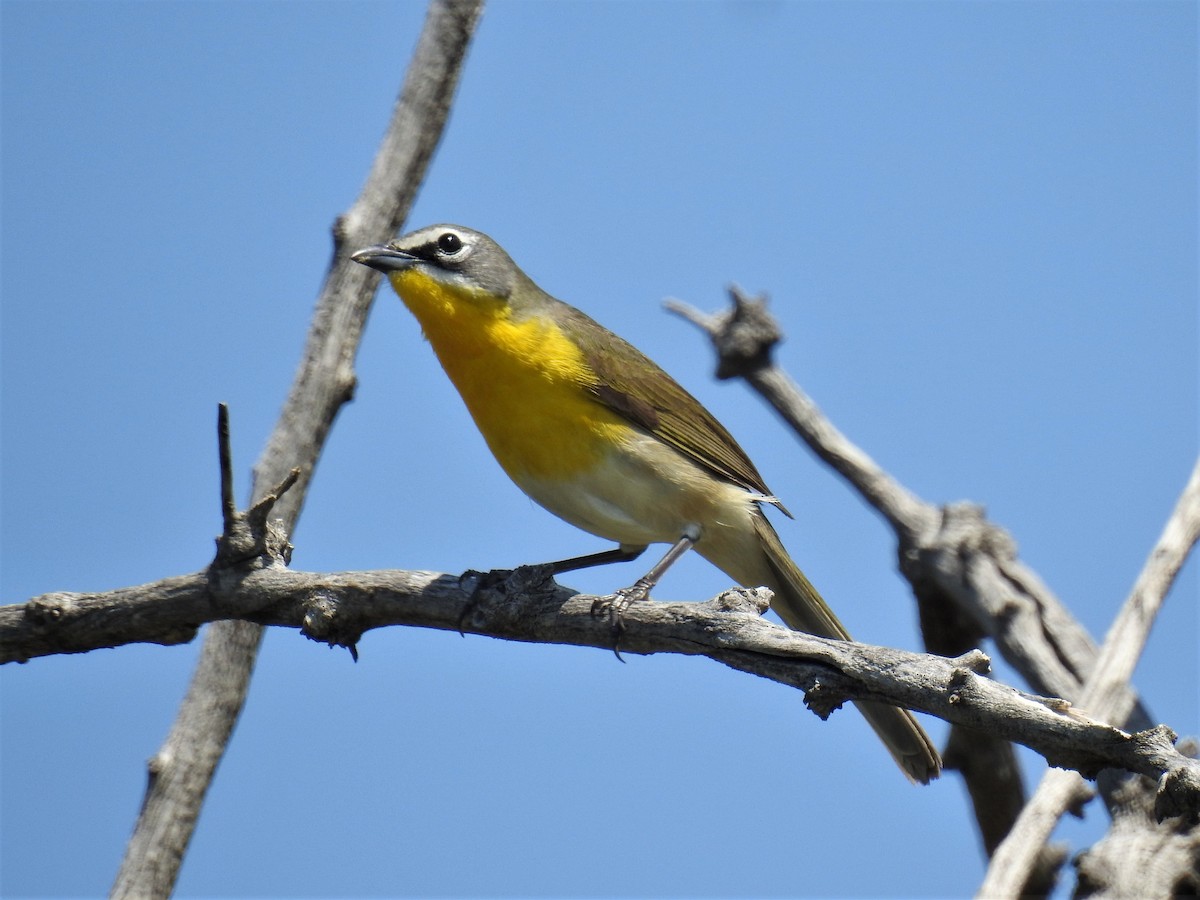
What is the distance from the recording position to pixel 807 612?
6473 mm

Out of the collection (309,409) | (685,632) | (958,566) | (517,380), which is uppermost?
(309,409)

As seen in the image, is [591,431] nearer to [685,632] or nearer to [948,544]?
[685,632]

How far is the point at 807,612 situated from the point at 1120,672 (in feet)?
5.50

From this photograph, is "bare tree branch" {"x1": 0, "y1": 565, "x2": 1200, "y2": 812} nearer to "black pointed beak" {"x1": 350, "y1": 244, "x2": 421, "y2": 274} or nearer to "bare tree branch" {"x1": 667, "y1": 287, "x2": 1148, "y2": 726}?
"black pointed beak" {"x1": 350, "y1": 244, "x2": 421, "y2": 274}

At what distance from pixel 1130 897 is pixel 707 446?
300 cm

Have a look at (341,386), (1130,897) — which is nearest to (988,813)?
(1130,897)

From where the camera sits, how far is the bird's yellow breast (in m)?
5.96

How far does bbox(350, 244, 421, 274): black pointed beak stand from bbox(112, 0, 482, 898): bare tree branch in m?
0.43

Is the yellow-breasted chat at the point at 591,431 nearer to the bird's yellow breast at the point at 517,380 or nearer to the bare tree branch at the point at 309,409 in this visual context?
the bird's yellow breast at the point at 517,380

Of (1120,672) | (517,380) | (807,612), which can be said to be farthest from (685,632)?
(1120,672)

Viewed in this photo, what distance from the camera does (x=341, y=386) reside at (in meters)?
6.39

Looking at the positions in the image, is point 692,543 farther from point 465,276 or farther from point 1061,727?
point 1061,727

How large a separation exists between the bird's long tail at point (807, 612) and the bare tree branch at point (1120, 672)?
533 millimetres

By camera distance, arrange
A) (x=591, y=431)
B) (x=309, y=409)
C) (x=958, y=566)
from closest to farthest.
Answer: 1. (x=591, y=431)
2. (x=309, y=409)
3. (x=958, y=566)
